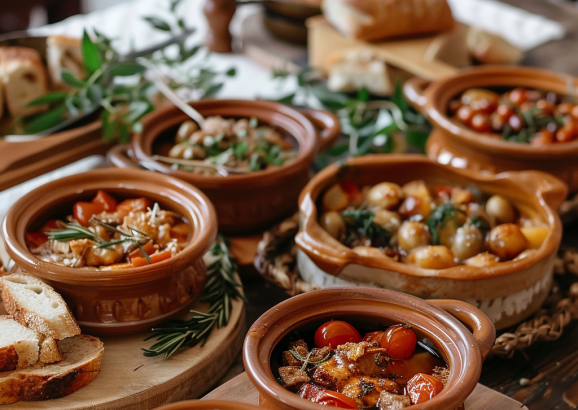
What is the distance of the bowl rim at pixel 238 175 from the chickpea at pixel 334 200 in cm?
11

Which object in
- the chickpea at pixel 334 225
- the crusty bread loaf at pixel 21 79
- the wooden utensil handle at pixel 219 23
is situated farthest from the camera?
the wooden utensil handle at pixel 219 23

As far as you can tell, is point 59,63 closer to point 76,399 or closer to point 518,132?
point 76,399

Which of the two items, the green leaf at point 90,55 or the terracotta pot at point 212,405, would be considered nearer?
the terracotta pot at point 212,405

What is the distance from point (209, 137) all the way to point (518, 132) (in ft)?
2.56

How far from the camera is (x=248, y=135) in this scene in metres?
1.55

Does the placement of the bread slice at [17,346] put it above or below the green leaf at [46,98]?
below

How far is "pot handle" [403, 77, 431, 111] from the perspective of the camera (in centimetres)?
164

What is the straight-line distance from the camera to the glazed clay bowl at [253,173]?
135 cm

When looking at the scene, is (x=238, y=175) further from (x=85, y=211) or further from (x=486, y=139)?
(x=486, y=139)

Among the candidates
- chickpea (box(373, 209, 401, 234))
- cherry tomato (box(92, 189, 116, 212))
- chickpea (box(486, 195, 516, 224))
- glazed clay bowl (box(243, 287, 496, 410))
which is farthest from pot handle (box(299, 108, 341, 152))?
glazed clay bowl (box(243, 287, 496, 410))

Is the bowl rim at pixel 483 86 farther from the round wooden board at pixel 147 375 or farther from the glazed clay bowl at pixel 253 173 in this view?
the round wooden board at pixel 147 375

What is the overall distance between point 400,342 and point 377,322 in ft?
0.20

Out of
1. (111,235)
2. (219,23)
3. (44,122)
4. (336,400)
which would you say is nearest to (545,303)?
(336,400)

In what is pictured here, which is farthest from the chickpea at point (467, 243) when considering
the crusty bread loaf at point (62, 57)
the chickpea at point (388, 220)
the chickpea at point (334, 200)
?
the crusty bread loaf at point (62, 57)
